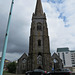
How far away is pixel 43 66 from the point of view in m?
33.2

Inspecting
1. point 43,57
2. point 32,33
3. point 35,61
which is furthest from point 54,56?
point 32,33

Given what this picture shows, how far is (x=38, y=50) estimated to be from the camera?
35.1 metres

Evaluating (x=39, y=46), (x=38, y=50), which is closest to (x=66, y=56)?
(x=39, y=46)

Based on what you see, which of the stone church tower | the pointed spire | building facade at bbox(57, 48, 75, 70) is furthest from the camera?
building facade at bbox(57, 48, 75, 70)

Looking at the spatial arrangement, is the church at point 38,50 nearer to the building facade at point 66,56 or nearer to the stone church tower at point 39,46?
the stone church tower at point 39,46

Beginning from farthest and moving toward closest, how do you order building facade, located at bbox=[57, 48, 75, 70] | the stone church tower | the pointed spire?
1. building facade, located at bbox=[57, 48, 75, 70]
2. the pointed spire
3. the stone church tower

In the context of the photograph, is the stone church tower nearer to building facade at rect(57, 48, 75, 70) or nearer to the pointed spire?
the pointed spire

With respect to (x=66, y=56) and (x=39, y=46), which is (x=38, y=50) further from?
(x=66, y=56)

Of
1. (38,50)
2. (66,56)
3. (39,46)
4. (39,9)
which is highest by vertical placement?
(39,9)

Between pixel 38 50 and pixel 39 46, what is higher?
pixel 39 46

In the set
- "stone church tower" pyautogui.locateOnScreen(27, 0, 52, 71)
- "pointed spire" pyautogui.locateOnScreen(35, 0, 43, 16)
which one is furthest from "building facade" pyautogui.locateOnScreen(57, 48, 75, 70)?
"pointed spire" pyautogui.locateOnScreen(35, 0, 43, 16)

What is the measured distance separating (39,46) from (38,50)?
60.6 inches

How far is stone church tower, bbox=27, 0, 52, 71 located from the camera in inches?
1313

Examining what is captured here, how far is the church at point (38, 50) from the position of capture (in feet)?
110
